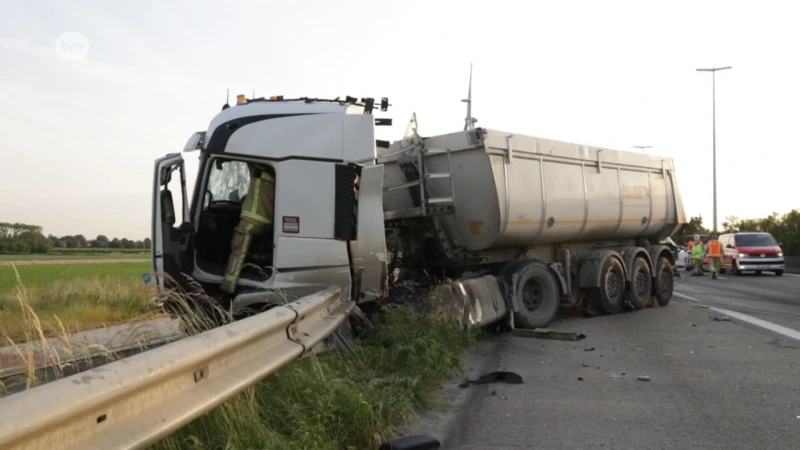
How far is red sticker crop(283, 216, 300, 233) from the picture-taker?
22.5 ft

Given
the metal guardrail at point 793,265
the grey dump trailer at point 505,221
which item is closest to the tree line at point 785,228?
the metal guardrail at point 793,265

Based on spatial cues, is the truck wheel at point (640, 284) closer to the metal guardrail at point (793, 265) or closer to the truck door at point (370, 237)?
the truck door at point (370, 237)

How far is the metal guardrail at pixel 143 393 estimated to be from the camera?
209 centimetres

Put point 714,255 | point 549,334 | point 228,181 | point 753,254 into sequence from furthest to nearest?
point 753,254, point 714,255, point 549,334, point 228,181

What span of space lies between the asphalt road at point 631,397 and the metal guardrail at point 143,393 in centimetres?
152

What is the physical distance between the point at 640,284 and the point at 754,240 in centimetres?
1744

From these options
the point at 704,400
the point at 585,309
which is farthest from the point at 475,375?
the point at 585,309

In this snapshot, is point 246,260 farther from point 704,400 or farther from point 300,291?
point 704,400

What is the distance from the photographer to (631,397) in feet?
18.2

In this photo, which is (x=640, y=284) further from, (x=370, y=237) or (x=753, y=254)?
(x=753, y=254)

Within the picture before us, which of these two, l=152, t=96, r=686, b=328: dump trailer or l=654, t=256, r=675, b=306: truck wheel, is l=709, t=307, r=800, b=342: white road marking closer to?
l=654, t=256, r=675, b=306: truck wheel

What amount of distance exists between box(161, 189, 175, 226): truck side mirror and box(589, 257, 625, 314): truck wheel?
768 cm

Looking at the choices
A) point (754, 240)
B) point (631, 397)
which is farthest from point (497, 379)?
point (754, 240)

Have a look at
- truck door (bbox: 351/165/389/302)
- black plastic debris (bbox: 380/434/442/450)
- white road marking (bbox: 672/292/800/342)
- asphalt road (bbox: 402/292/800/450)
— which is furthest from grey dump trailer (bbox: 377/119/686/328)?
black plastic debris (bbox: 380/434/442/450)
